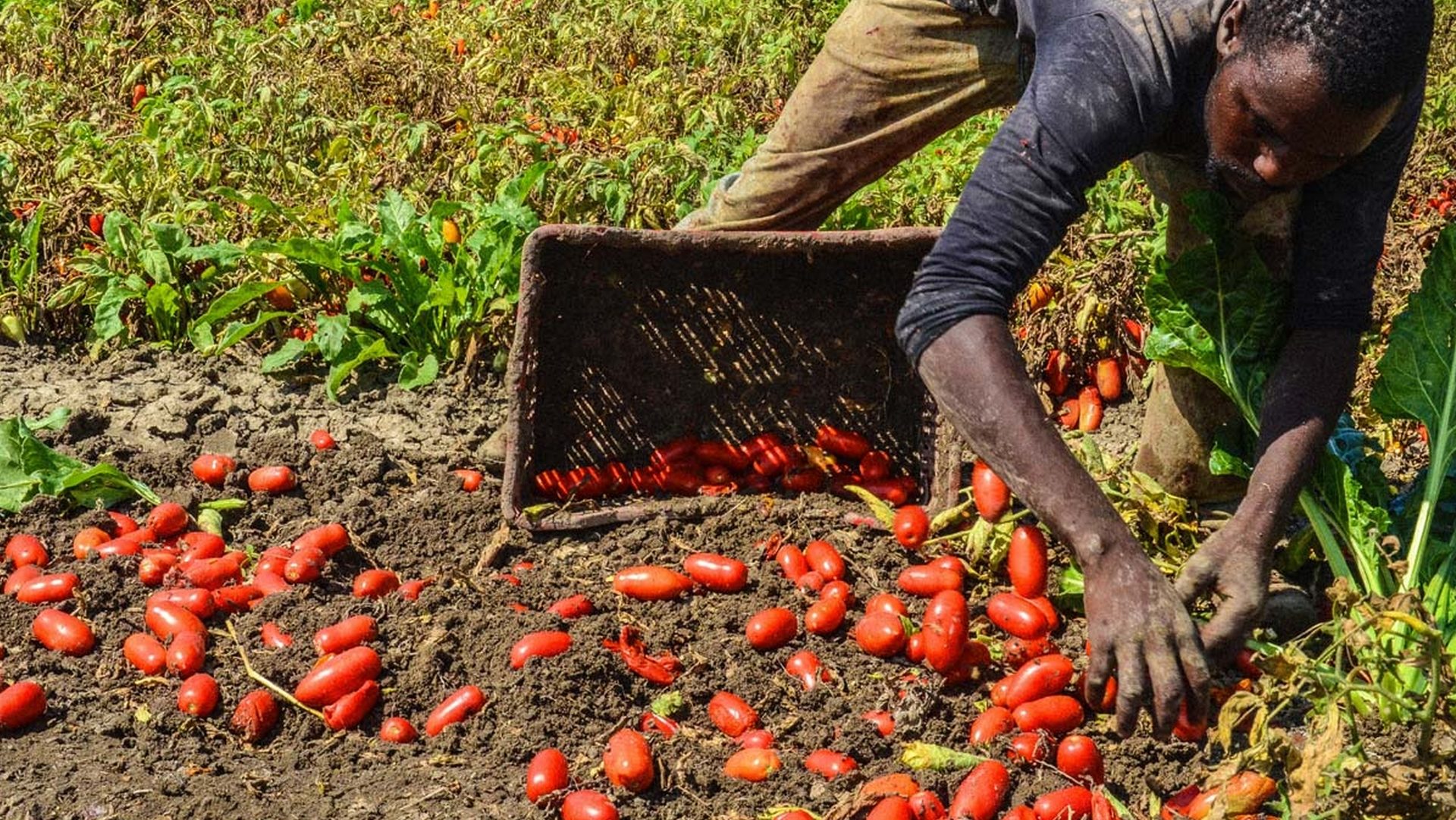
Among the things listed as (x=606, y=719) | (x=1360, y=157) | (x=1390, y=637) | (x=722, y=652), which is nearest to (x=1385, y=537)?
(x=1390, y=637)

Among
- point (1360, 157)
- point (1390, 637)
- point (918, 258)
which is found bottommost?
point (1390, 637)

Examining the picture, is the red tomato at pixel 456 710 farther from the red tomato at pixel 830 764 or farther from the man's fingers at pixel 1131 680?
the man's fingers at pixel 1131 680

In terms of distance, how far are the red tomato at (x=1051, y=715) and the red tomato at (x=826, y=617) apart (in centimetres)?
54

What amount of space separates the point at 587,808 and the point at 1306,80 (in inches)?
74.4

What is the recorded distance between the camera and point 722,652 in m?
3.61

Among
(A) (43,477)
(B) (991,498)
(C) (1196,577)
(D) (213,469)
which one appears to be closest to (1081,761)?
(C) (1196,577)

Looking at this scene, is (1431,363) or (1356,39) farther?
(1431,363)

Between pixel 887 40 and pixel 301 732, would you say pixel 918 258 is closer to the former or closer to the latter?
pixel 887 40

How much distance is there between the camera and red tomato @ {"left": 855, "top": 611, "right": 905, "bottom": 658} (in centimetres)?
354

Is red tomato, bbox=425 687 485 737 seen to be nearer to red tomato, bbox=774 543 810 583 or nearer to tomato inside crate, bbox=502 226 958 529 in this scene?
tomato inside crate, bbox=502 226 958 529

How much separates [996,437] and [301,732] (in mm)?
1688

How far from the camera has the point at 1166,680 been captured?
2572 millimetres

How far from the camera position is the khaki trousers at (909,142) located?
12.4 ft

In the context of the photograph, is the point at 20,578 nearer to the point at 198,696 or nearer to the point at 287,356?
the point at 198,696
